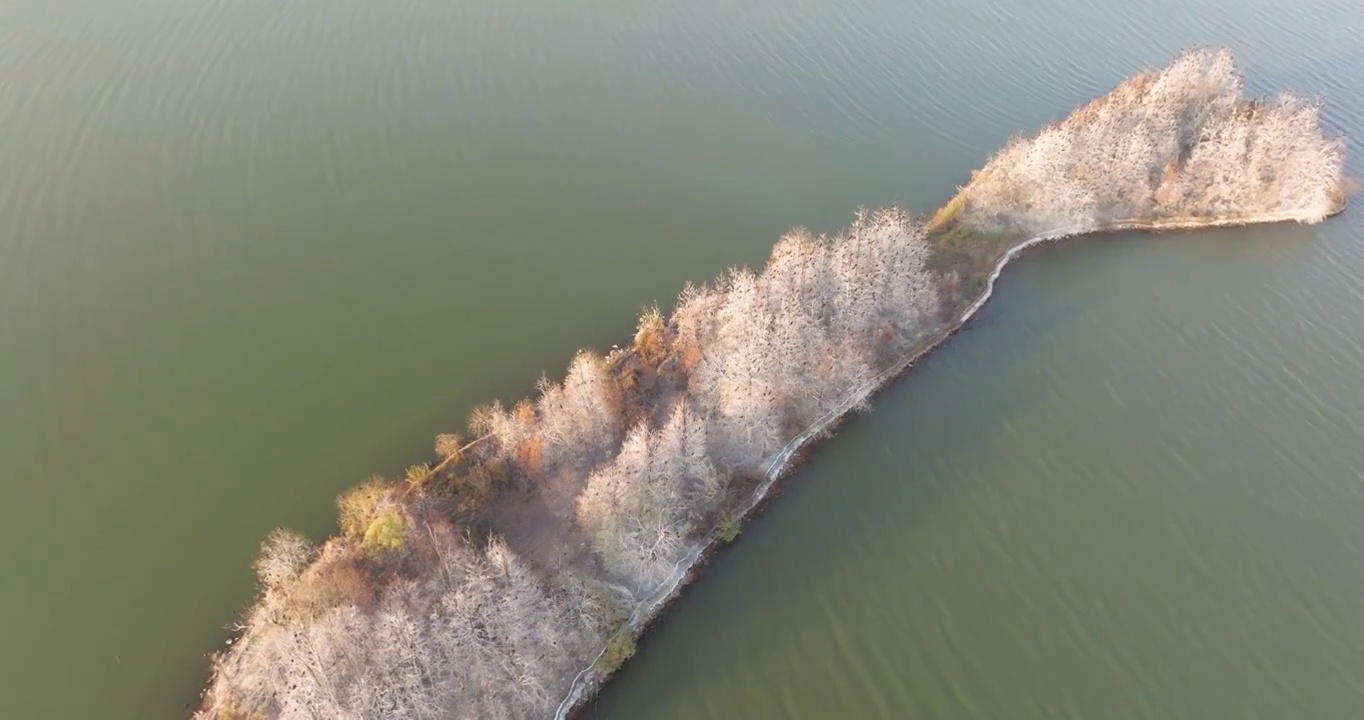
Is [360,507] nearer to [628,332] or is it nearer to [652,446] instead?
[652,446]

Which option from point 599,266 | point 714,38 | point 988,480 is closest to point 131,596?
point 599,266

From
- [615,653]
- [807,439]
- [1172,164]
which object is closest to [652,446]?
[615,653]

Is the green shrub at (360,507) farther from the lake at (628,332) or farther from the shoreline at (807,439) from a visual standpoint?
the shoreline at (807,439)

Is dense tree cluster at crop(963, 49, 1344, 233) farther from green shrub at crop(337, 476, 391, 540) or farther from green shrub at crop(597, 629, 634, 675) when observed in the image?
green shrub at crop(337, 476, 391, 540)

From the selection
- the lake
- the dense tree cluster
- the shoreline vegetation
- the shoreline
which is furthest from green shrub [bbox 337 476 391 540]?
the dense tree cluster

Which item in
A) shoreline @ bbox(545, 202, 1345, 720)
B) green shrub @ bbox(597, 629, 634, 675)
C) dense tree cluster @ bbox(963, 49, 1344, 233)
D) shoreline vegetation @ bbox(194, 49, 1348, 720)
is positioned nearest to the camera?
shoreline vegetation @ bbox(194, 49, 1348, 720)

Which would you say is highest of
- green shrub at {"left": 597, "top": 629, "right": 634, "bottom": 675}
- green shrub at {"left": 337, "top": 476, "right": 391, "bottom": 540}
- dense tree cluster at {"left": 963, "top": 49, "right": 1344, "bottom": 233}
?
green shrub at {"left": 337, "top": 476, "right": 391, "bottom": 540}

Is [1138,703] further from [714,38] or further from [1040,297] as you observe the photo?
[714,38]

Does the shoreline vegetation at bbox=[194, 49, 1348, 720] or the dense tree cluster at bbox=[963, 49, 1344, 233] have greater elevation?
the shoreline vegetation at bbox=[194, 49, 1348, 720]
